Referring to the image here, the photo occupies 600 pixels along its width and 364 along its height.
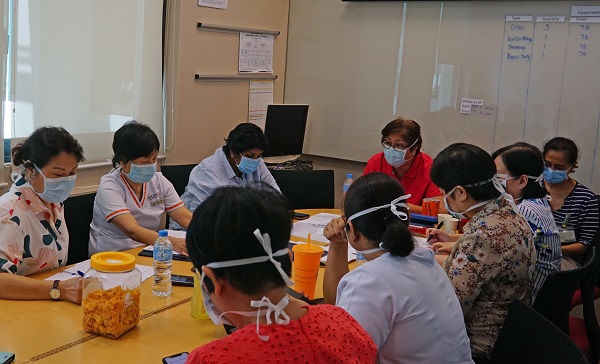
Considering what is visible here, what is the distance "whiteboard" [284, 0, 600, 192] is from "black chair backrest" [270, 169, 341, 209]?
0.81 metres

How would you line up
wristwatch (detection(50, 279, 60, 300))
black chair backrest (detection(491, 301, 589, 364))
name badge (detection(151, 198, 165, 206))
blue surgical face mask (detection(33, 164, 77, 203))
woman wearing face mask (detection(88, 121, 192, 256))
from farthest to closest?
name badge (detection(151, 198, 165, 206)), woman wearing face mask (detection(88, 121, 192, 256)), blue surgical face mask (detection(33, 164, 77, 203)), wristwatch (detection(50, 279, 60, 300)), black chair backrest (detection(491, 301, 589, 364))

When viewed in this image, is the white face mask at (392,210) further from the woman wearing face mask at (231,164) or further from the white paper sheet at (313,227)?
the woman wearing face mask at (231,164)

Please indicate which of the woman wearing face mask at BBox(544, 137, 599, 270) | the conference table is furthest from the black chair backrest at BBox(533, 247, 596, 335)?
the conference table

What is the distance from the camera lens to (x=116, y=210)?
2881 millimetres

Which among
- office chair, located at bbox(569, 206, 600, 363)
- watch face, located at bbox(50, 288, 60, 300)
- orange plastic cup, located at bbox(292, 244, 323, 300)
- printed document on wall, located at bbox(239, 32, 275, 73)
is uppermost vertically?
printed document on wall, located at bbox(239, 32, 275, 73)

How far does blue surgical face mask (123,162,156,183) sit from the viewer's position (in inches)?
116

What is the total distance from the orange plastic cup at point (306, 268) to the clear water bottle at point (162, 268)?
453mm

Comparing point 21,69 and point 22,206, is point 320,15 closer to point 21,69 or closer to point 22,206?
point 21,69

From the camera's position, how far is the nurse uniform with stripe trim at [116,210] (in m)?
2.90

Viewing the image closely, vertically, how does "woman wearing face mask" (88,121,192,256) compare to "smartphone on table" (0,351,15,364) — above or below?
above

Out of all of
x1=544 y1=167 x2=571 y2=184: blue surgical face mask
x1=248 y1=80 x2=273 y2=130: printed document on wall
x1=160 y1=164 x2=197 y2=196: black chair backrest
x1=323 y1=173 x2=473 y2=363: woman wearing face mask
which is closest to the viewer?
x1=323 y1=173 x2=473 y2=363: woman wearing face mask

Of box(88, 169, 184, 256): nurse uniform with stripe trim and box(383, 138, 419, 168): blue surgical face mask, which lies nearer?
box(88, 169, 184, 256): nurse uniform with stripe trim

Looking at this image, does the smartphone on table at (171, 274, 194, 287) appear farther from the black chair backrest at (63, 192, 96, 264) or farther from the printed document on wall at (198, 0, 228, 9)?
the printed document on wall at (198, 0, 228, 9)

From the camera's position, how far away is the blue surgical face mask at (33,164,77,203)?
2342 mm
